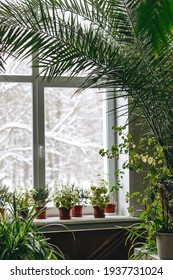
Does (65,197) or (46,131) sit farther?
(46,131)

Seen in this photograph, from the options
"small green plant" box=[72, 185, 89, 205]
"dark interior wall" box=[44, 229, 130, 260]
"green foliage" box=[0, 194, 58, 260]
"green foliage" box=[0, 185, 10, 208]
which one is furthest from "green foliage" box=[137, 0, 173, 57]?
"small green plant" box=[72, 185, 89, 205]

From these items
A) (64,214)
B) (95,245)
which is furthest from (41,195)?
(95,245)

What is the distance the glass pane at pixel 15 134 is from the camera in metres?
4.50

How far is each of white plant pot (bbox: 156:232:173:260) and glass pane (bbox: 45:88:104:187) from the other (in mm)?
1998

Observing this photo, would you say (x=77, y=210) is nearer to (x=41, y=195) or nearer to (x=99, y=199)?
(x=99, y=199)

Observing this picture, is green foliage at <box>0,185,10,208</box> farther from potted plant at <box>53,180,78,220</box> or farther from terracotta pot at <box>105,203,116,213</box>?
terracotta pot at <box>105,203,116,213</box>

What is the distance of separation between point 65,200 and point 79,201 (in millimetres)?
181

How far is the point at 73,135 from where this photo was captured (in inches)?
185

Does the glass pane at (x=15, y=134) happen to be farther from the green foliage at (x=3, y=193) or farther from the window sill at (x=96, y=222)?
the window sill at (x=96, y=222)

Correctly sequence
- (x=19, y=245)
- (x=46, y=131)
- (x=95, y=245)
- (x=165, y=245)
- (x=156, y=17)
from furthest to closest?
1. (x=46, y=131)
2. (x=95, y=245)
3. (x=165, y=245)
4. (x=19, y=245)
5. (x=156, y=17)

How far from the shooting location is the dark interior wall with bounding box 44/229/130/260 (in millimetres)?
4068
